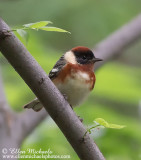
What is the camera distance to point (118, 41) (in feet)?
14.4

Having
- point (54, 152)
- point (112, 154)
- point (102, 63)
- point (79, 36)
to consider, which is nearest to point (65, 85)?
point (54, 152)

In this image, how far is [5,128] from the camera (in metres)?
3.70

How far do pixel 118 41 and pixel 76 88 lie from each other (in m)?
1.39

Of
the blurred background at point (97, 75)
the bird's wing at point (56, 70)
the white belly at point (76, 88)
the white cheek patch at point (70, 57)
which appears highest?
the bird's wing at point (56, 70)

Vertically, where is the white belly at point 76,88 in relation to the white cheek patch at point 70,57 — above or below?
below

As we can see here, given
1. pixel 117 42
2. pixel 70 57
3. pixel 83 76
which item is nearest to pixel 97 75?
pixel 117 42

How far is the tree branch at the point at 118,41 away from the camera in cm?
430

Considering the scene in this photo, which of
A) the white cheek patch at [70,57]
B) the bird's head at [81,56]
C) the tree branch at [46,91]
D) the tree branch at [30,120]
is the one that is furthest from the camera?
the tree branch at [30,120]

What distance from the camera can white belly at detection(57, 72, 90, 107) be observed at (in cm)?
314

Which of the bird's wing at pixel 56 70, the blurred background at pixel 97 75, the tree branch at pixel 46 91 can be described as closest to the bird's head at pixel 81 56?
the bird's wing at pixel 56 70

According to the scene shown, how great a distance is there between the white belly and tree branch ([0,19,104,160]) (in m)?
1.01

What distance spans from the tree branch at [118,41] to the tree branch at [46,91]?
2.15 meters

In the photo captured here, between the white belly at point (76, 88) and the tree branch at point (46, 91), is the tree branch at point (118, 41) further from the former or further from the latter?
the tree branch at point (46, 91)

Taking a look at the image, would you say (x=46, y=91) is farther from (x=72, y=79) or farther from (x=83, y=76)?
(x=83, y=76)
